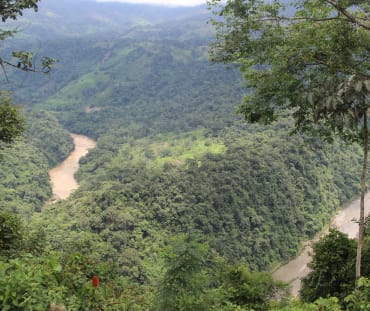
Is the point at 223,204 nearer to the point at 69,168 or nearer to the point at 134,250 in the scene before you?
the point at 134,250

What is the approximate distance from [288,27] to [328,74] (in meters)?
1.82

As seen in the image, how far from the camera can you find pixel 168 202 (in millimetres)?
44469

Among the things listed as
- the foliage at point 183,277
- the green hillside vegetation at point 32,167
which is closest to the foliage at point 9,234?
the foliage at point 183,277

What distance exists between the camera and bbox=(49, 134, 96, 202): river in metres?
64.7

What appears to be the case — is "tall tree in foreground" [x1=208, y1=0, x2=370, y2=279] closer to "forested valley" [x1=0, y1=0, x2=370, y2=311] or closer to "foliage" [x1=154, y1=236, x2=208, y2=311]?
"forested valley" [x1=0, y1=0, x2=370, y2=311]

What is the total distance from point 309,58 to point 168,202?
119 feet

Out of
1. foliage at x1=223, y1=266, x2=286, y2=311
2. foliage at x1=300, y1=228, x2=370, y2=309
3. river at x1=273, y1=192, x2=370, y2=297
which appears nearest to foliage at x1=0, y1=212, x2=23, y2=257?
foliage at x1=223, y1=266, x2=286, y2=311

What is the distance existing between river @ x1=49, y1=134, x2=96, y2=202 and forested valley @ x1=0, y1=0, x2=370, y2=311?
1790mm

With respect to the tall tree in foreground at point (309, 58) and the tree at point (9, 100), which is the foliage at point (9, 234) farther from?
the tall tree in foreground at point (309, 58)

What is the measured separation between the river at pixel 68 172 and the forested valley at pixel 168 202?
1.79 m

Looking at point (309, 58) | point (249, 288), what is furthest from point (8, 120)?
point (249, 288)

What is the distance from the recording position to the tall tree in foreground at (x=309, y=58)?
346 inches

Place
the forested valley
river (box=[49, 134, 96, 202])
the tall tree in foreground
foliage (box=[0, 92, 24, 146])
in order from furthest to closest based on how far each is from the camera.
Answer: river (box=[49, 134, 96, 202]), foliage (box=[0, 92, 24, 146]), the forested valley, the tall tree in foreground

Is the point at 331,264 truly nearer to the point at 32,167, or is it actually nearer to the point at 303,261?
the point at 303,261
